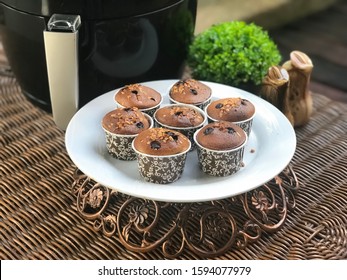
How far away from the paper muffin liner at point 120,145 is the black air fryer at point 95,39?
6.9 inches

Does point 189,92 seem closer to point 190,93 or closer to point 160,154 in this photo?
point 190,93

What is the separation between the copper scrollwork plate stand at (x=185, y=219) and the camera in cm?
87

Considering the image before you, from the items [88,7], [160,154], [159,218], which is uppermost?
[88,7]

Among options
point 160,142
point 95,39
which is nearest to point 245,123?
point 160,142

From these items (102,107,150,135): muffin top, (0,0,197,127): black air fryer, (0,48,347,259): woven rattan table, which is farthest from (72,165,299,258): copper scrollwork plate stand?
(0,0,197,127): black air fryer

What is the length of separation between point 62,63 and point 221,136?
345 mm

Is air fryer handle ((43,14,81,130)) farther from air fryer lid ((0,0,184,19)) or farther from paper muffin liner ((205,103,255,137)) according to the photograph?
paper muffin liner ((205,103,255,137))

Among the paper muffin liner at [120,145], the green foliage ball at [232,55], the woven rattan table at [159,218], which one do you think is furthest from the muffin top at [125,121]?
the green foliage ball at [232,55]

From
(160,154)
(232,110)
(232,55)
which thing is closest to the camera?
(160,154)

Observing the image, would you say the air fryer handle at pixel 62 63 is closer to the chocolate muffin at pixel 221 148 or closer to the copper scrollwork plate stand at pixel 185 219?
the copper scrollwork plate stand at pixel 185 219

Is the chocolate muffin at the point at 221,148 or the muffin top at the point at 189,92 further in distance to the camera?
the muffin top at the point at 189,92

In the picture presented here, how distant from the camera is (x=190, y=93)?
3.40 ft

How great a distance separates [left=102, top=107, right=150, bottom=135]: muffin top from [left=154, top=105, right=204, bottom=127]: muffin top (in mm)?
29

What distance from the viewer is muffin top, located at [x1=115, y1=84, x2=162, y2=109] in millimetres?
1005
